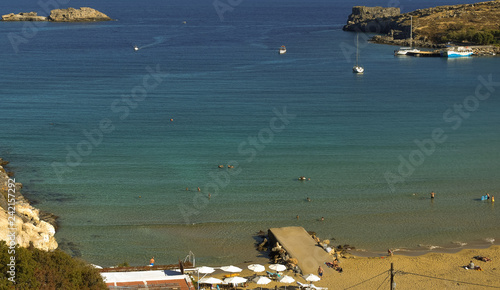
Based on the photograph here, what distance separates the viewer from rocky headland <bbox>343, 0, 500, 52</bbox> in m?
121

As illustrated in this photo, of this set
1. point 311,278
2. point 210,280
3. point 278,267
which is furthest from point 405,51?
point 210,280

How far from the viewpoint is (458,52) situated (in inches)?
4439

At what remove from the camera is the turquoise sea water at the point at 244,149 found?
4047 cm

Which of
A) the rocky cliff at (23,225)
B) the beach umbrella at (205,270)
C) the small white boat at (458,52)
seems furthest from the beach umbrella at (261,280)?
the small white boat at (458,52)

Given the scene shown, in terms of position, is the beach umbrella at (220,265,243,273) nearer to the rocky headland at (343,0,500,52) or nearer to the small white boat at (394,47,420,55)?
the small white boat at (394,47,420,55)

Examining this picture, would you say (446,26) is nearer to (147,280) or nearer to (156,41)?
(156,41)

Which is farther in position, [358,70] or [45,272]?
[358,70]

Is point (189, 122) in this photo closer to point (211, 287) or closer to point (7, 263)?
point (211, 287)

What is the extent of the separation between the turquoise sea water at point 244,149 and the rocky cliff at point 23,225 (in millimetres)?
2181

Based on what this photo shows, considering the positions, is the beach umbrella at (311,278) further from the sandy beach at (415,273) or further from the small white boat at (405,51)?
the small white boat at (405,51)

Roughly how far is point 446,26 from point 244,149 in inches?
3445

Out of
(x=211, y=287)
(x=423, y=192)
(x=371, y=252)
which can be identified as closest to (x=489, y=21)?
(x=423, y=192)

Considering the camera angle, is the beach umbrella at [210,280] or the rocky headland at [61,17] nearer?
the beach umbrella at [210,280]

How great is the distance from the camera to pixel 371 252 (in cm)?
3722
